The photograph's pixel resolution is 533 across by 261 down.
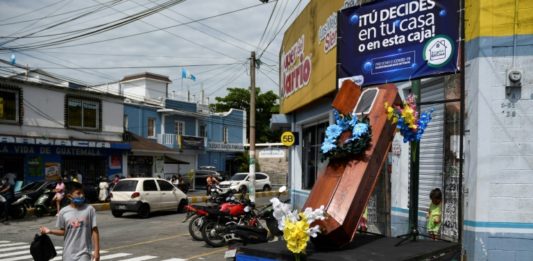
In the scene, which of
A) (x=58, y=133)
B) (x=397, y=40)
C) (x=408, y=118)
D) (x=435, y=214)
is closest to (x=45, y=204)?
(x=58, y=133)

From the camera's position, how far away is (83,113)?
29281mm

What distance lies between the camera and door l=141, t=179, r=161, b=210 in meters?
19.4

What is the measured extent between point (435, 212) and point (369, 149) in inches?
126

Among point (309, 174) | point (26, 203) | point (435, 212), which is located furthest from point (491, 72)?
point (26, 203)

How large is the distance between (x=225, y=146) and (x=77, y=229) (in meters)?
41.0

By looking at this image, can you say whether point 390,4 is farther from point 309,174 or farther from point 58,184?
point 58,184

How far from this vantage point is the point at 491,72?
7.88 metres

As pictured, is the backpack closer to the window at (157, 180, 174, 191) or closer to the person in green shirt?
the person in green shirt

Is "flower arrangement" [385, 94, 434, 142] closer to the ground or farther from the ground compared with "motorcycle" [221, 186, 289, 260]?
farther from the ground

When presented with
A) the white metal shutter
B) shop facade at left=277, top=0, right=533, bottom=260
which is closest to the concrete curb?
the white metal shutter

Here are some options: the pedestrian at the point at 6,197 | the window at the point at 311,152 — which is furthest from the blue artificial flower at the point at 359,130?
the pedestrian at the point at 6,197

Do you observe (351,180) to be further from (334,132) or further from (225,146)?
(225,146)

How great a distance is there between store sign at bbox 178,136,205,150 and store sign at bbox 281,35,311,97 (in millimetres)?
22273

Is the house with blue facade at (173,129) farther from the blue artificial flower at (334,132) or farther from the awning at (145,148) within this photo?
the blue artificial flower at (334,132)
